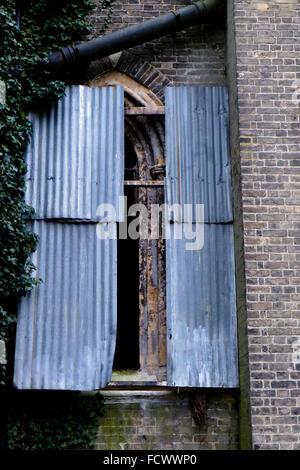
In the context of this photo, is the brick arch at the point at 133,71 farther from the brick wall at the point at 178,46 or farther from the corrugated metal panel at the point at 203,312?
the corrugated metal panel at the point at 203,312

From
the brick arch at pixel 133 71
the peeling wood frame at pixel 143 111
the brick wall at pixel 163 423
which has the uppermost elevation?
the brick arch at pixel 133 71

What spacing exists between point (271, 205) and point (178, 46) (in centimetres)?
264

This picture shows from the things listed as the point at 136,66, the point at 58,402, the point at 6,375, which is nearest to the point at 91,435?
the point at 58,402

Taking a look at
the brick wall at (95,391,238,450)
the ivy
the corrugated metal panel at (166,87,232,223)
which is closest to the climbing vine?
the ivy

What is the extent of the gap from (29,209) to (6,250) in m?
0.58

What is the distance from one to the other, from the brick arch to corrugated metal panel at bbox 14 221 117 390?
198 centimetres

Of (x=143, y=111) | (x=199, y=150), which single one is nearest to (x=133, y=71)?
(x=143, y=111)

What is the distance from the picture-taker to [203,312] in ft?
23.7

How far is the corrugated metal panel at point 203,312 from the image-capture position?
7.04m

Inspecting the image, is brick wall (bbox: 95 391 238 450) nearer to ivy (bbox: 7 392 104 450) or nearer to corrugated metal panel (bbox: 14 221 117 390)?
ivy (bbox: 7 392 104 450)

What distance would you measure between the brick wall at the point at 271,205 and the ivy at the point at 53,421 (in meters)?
1.75

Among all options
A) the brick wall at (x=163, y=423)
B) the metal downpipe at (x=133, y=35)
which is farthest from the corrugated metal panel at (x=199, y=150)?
the brick wall at (x=163, y=423)

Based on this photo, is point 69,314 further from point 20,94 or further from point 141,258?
point 20,94

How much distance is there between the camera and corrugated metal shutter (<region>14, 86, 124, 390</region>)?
6988 millimetres
